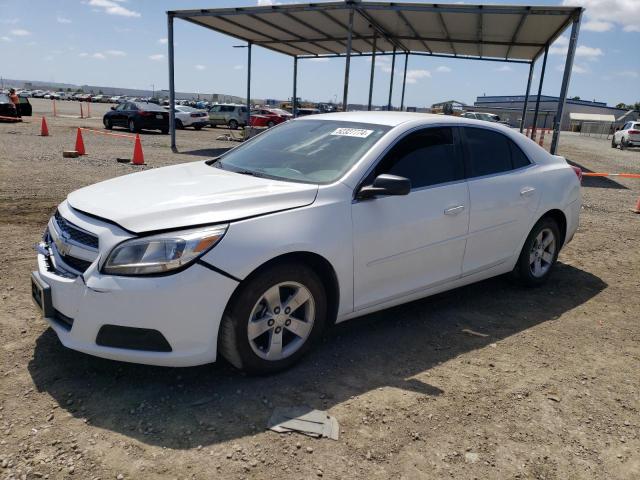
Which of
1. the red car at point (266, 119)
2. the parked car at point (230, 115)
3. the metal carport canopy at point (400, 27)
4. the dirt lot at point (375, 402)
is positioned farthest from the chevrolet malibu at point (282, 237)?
the parked car at point (230, 115)

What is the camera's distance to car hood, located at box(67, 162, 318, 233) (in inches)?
110

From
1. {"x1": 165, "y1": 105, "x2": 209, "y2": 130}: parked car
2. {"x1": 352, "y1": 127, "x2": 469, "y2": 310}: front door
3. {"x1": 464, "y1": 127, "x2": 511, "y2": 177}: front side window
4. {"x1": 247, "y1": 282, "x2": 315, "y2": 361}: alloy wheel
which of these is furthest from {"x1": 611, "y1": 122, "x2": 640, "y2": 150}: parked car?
{"x1": 247, "y1": 282, "x2": 315, "y2": 361}: alloy wheel

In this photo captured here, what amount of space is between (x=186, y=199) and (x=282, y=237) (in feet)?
2.06

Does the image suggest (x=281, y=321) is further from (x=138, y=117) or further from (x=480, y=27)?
(x=138, y=117)

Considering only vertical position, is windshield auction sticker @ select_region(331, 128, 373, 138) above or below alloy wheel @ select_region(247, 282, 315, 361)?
above

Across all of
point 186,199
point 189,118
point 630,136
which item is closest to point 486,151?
point 186,199

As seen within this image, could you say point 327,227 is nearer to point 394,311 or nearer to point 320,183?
point 320,183

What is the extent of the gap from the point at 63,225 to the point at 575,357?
3597 mm

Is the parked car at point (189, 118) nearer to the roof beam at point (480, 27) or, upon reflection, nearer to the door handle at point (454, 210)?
the roof beam at point (480, 27)

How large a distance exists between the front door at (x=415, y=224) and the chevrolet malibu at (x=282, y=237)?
1 cm

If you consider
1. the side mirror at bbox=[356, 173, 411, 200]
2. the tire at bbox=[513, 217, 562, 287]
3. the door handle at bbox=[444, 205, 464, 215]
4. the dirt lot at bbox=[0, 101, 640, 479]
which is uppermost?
the side mirror at bbox=[356, 173, 411, 200]

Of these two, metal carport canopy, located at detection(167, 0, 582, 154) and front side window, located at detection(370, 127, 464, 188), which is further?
metal carport canopy, located at detection(167, 0, 582, 154)

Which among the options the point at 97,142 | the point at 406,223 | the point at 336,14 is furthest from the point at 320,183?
the point at 97,142

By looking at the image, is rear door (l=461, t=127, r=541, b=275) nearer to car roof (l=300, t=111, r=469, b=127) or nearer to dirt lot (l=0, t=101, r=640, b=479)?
car roof (l=300, t=111, r=469, b=127)
